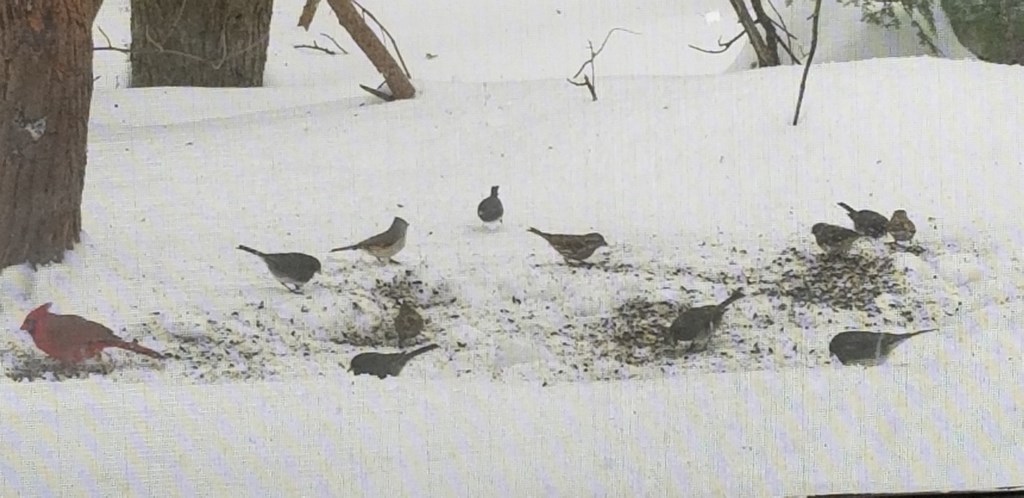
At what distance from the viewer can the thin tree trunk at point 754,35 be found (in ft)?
3.19

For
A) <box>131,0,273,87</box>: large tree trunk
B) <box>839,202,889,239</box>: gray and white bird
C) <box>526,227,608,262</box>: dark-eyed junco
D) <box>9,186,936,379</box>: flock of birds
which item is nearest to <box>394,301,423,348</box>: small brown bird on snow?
<box>9,186,936,379</box>: flock of birds

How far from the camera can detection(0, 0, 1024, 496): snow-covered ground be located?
862 millimetres

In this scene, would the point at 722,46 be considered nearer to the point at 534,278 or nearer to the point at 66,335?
the point at 534,278

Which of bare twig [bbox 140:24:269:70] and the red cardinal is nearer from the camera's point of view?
the red cardinal

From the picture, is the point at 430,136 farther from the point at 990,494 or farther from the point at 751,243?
the point at 990,494

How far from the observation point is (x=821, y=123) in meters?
0.96

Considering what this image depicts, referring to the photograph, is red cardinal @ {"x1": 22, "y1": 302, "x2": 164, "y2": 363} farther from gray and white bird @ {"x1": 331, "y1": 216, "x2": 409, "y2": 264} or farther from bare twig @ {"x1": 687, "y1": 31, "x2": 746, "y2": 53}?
bare twig @ {"x1": 687, "y1": 31, "x2": 746, "y2": 53}

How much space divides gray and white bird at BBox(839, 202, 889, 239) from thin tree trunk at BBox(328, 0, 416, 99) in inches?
13.9

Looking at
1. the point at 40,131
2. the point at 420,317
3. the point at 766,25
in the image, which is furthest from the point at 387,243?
the point at 766,25

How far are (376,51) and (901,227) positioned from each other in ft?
1.42

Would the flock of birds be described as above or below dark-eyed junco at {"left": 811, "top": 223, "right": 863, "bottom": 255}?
below

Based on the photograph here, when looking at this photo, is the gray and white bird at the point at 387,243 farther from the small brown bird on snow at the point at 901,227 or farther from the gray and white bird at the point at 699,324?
the small brown bird on snow at the point at 901,227

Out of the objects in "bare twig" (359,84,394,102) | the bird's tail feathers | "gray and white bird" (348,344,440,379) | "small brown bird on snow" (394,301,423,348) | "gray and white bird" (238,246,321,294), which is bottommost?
"gray and white bird" (348,344,440,379)

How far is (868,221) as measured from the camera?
912 millimetres
